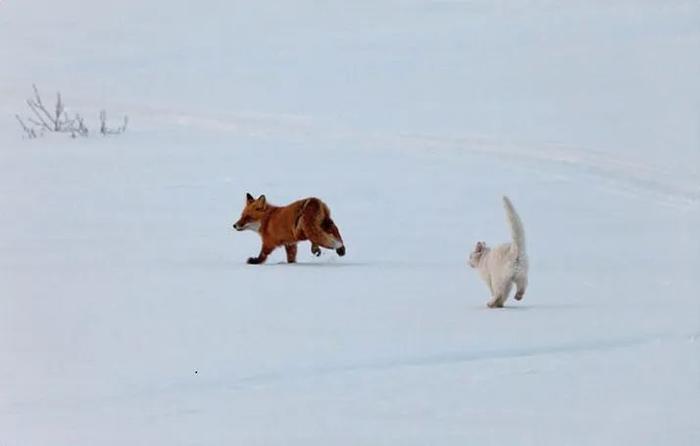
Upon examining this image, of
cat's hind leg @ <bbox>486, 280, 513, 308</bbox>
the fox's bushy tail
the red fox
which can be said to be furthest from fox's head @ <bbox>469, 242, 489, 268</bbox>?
the red fox

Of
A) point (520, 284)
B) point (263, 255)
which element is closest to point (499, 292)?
point (520, 284)

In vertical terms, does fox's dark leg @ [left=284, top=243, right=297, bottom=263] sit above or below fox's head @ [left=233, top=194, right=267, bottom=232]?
below

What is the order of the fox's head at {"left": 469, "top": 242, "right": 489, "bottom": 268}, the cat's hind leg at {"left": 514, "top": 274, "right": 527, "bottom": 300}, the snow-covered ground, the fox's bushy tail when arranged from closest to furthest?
1. the snow-covered ground
2. the fox's bushy tail
3. the cat's hind leg at {"left": 514, "top": 274, "right": 527, "bottom": 300}
4. the fox's head at {"left": 469, "top": 242, "right": 489, "bottom": 268}

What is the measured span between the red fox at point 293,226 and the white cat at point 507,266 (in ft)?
2.85


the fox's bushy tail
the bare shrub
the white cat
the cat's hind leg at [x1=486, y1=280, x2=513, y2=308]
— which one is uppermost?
the bare shrub

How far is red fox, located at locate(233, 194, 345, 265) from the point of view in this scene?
640 centimetres

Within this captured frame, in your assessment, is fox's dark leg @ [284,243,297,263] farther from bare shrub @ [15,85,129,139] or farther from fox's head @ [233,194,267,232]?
bare shrub @ [15,85,129,139]

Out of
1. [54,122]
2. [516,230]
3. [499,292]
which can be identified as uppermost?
[54,122]

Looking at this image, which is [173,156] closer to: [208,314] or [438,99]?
[438,99]

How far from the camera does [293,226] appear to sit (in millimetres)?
6434

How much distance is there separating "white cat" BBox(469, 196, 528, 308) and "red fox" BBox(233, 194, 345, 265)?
2.85 feet

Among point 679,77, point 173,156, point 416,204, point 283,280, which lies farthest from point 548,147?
point 283,280

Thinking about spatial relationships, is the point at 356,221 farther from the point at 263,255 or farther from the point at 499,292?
the point at 499,292

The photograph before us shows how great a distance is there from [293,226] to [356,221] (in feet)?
3.03
